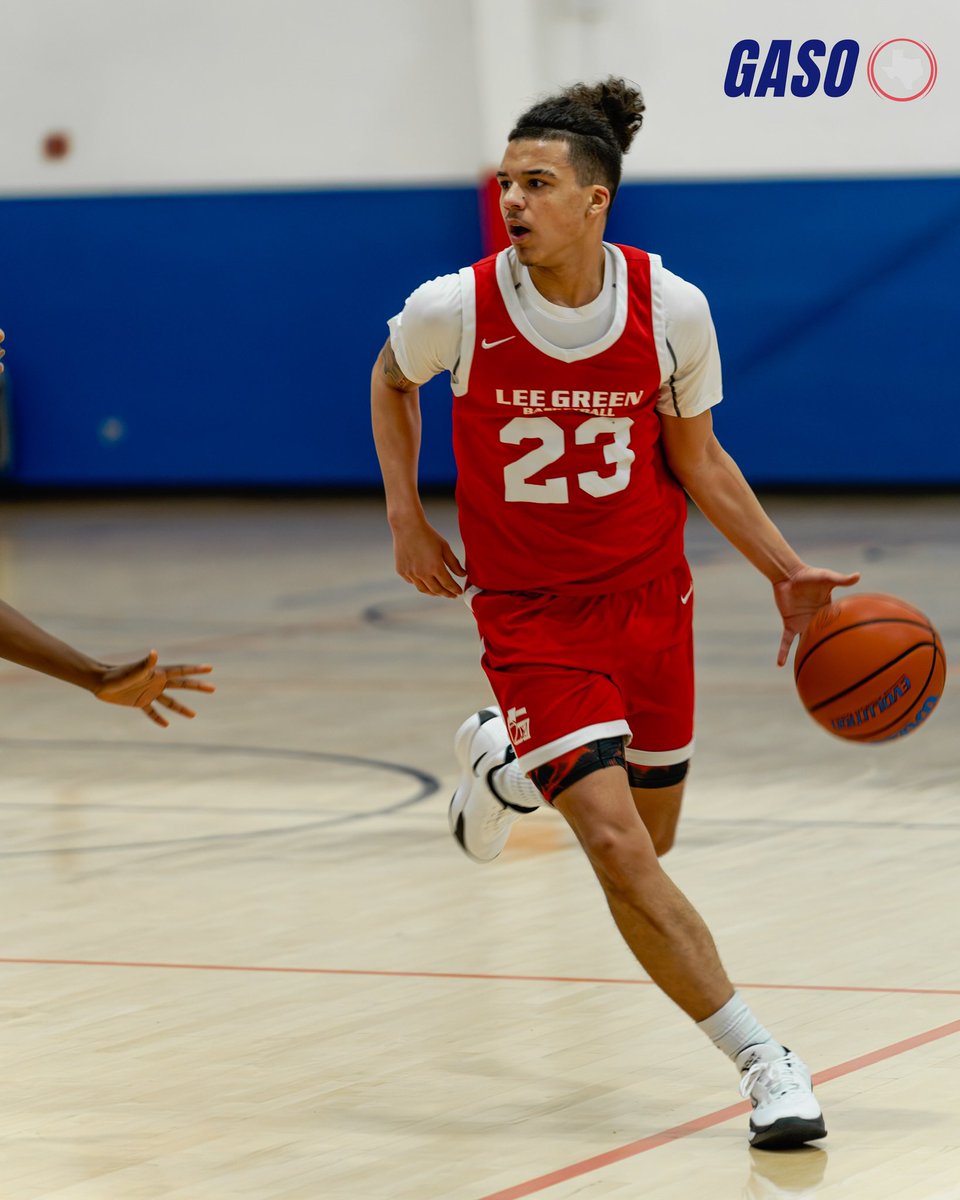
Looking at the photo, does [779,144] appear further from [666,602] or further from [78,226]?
[666,602]

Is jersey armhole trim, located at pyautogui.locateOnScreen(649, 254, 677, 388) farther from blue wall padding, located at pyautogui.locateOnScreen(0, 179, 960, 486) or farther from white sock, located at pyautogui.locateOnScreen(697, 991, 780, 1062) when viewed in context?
blue wall padding, located at pyautogui.locateOnScreen(0, 179, 960, 486)

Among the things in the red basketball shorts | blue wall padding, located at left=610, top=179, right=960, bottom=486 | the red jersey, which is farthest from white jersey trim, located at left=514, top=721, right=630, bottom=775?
blue wall padding, located at left=610, top=179, right=960, bottom=486

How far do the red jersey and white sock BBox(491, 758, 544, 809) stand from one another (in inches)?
33.5

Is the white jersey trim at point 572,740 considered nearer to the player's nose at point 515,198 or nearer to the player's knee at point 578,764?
the player's knee at point 578,764

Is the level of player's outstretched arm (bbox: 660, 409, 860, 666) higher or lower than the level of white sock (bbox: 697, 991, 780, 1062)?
higher

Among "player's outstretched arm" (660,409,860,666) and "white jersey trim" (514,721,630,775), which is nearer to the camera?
"white jersey trim" (514,721,630,775)

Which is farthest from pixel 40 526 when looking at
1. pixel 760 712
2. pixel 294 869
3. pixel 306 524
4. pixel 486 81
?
pixel 294 869

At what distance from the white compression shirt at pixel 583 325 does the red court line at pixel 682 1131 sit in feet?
4.60

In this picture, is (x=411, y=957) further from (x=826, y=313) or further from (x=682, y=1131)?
(x=826, y=313)

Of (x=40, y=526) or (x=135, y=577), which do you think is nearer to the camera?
(x=135, y=577)

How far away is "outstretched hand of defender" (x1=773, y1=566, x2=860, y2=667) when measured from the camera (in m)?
4.66

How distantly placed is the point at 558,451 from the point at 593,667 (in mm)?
454

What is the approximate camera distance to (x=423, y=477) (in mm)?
17453

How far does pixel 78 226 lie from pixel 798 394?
19.5 feet
